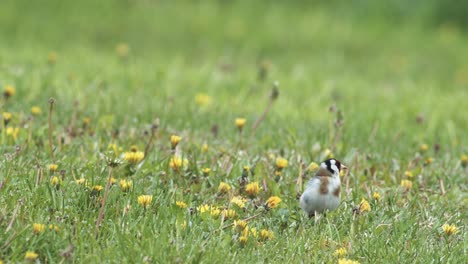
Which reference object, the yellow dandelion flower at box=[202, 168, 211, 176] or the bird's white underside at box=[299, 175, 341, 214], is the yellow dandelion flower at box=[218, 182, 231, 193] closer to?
the yellow dandelion flower at box=[202, 168, 211, 176]

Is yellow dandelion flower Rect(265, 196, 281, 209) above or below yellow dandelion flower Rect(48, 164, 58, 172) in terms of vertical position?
below

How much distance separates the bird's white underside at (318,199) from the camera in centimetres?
417

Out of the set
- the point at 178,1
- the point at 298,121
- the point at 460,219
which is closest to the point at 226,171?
the point at 460,219

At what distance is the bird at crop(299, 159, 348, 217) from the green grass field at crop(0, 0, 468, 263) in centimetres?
7

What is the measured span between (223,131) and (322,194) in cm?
214

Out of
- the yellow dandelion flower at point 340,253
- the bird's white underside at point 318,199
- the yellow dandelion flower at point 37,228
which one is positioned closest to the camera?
the yellow dandelion flower at point 37,228

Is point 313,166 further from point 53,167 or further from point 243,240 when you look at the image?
point 53,167

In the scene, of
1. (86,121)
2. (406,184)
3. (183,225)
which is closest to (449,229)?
(406,184)

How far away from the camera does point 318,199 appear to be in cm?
417

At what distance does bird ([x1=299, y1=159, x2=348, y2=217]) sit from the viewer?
4176 millimetres

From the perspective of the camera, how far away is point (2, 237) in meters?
3.55

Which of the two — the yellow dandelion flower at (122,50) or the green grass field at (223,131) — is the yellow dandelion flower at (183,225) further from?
the yellow dandelion flower at (122,50)

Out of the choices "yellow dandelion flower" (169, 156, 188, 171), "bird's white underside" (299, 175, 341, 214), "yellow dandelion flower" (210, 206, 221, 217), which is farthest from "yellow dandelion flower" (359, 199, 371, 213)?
"yellow dandelion flower" (169, 156, 188, 171)

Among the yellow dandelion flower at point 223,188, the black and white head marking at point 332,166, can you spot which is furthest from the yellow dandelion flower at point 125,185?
the black and white head marking at point 332,166
